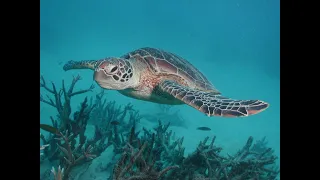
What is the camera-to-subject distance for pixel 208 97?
3.50 metres

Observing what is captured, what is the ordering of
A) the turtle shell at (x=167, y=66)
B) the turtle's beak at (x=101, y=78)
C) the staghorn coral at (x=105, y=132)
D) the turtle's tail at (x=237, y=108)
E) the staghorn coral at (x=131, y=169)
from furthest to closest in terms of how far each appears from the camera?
the turtle shell at (x=167, y=66), the staghorn coral at (x=105, y=132), the turtle's beak at (x=101, y=78), the staghorn coral at (x=131, y=169), the turtle's tail at (x=237, y=108)

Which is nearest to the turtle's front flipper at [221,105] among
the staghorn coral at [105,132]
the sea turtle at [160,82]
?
the sea turtle at [160,82]

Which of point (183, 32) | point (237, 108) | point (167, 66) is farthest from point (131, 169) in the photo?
point (183, 32)

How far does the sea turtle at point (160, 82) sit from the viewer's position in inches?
120

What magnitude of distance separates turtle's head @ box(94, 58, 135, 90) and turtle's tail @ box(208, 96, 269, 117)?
1.64m

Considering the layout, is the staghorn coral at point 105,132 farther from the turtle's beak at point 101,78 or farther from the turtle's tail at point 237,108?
the turtle's tail at point 237,108

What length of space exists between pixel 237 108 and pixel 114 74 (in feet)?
6.64

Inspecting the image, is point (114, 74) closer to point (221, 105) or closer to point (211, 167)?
point (221, 105)

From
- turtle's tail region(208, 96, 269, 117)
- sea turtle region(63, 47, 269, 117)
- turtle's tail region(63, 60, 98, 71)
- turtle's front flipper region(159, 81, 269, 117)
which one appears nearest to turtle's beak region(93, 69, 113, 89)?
sea turtle region(63, 47, 269, 117)

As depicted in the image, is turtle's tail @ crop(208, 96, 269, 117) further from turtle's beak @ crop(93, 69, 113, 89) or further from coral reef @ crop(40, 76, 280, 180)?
turtle's beak @ crop(93, 69, 113, 89)

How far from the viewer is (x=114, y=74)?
3803 millimetres
